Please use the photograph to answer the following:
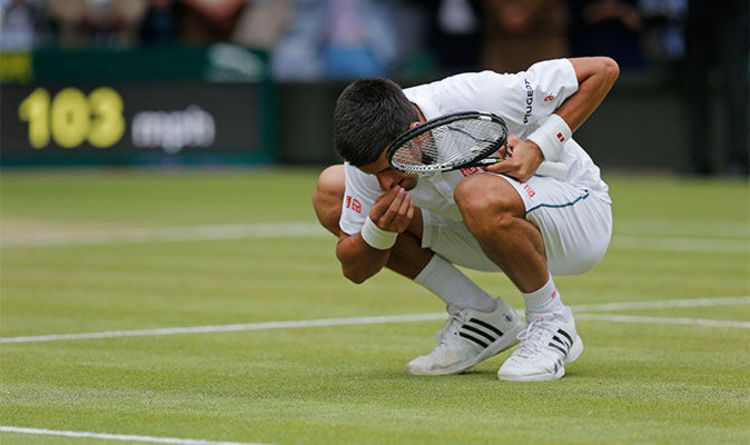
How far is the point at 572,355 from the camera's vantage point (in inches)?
268

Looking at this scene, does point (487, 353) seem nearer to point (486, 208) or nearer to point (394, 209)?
point (486, 208)

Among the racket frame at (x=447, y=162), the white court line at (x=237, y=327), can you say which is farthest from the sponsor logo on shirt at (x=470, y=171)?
the white court line at (x=237, y=327)

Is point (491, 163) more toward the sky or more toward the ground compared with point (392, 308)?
more toward the sky

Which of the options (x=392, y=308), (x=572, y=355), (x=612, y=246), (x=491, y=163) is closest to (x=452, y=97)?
(x=491, y=163)

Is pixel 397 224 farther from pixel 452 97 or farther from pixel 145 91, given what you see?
pixel 145 91

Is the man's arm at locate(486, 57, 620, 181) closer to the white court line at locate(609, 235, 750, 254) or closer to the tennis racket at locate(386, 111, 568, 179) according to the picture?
the tennis racket at locate(386, 111, 568, 179)

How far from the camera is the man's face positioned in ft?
20.5

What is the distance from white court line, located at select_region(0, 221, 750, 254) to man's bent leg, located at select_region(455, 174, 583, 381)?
6.41 meters

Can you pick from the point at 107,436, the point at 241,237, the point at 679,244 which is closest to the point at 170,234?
the point at 241,237

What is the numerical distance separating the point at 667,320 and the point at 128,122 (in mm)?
17265

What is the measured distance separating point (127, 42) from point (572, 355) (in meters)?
20.1

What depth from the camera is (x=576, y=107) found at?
6.70m

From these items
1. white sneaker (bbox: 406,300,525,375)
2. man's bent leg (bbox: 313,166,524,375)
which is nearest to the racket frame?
man's bent leg (bbox: 313,166,524,375)

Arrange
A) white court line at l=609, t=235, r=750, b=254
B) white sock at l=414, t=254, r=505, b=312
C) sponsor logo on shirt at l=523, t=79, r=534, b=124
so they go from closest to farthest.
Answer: sponsor logo on shirt at l=523, t=79, r=534, b=124 → white sock at l=414, t=254, r=505, b=312 → white court line at l=609, t=235, r=750, b=254
